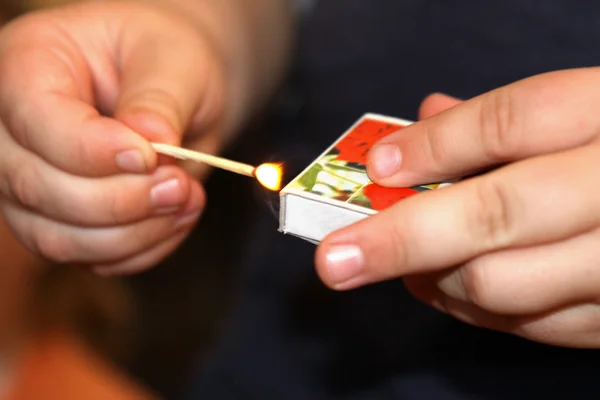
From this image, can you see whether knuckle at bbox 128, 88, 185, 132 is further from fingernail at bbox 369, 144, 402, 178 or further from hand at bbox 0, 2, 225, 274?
fingernail at bbox 369, 144, 402, 178

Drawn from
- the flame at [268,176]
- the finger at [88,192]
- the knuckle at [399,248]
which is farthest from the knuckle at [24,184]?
the knuckle at [399,248]

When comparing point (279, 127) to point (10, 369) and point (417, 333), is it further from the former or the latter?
point (10, 369)

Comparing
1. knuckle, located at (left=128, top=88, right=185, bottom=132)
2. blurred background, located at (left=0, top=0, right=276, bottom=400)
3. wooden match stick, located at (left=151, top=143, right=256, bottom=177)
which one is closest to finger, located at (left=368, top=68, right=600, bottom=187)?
wooden match stick, located at (left=151, top=143, right=256, bottom=177)

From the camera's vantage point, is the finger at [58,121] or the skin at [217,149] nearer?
the skin at [217,149]

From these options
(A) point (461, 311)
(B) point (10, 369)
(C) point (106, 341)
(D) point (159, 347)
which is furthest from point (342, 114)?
(B) point (10, 369)

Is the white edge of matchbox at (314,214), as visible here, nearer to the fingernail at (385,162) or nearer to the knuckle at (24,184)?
the fingernail at (385,162)

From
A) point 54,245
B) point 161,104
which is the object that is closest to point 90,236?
point 54,245

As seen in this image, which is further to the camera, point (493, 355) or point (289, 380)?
point (289, 380)
